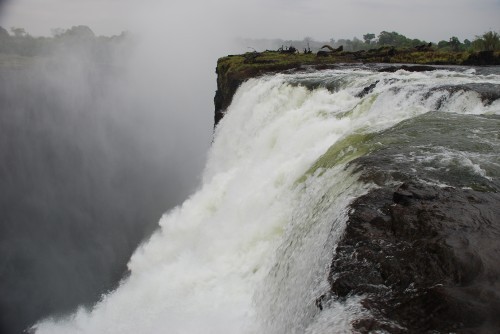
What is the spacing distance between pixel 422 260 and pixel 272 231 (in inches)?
163

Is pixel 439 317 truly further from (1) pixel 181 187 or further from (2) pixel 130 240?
(1) pixel 181 187

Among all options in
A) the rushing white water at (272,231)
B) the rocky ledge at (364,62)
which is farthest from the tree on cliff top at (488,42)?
the rushing white water at (272,231)

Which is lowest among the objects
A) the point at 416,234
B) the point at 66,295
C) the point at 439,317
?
the point at 66,295

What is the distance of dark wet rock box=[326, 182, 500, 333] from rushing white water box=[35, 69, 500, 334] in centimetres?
24

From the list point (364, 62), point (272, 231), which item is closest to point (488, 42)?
point (364, 62)

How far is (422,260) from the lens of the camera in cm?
400

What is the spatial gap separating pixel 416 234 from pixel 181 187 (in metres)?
→ 32.0

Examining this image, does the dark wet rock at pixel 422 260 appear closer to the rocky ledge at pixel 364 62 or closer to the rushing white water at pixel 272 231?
the rushing white water at pixel 272 231

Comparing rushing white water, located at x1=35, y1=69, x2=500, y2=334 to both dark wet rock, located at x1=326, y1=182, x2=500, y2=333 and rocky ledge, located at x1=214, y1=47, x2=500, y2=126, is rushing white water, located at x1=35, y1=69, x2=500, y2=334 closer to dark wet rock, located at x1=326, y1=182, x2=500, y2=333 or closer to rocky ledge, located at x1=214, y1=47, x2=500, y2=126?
dark wet rock, located at x1=326, y1=182, x2=500, y2=333

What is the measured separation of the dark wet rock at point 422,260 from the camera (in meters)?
3.35

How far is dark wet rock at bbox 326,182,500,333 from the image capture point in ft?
11.0

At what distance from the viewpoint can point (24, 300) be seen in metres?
19.5

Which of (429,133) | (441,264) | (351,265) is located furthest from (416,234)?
(429,133)

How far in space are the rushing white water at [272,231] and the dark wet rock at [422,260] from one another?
0.24m
